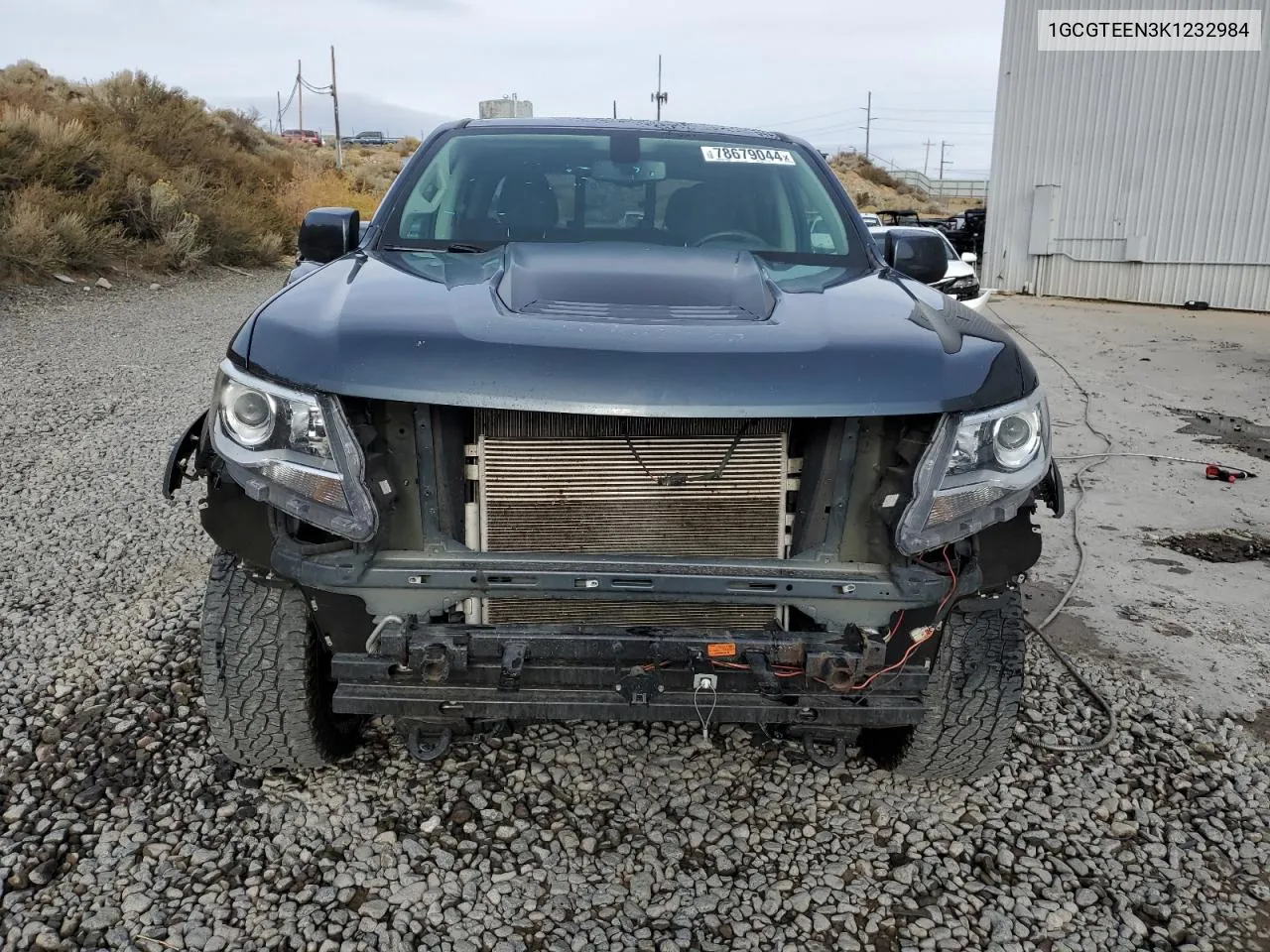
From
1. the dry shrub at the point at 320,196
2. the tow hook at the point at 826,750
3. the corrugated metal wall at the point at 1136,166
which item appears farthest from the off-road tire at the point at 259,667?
the dry shrub at the point at 320,196

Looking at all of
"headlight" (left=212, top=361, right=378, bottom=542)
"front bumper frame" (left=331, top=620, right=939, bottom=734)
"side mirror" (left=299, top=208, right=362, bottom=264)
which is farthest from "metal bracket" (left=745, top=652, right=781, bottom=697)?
"side mirror" (left=299, top=208, right=362, bottom=264)

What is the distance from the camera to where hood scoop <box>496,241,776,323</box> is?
2.34m

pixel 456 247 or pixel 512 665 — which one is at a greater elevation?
pixel 456 247

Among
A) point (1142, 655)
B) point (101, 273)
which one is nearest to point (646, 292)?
point (1142, 655)

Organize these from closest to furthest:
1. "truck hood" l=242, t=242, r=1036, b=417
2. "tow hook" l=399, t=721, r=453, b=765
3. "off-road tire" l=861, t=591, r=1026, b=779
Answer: "truck hood" l=242, t=242, r=1036, b=417
"off-road tire" l=861, t=591, r=1026, b=779
"tow hook" l=399, t=721, r=453, b=765

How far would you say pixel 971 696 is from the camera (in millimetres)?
2516

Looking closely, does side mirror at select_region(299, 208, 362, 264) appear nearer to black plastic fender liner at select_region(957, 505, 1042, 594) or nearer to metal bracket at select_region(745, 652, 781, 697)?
metal bracket at select_region(745, 652, 781, 697)

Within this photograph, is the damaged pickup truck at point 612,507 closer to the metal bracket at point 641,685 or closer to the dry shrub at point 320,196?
the metal bracket at point 641,685

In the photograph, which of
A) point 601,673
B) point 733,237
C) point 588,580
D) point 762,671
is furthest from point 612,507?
point 733,237

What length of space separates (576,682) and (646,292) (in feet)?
3.21

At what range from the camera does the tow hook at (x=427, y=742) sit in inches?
105

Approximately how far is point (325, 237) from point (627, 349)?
5.39ft

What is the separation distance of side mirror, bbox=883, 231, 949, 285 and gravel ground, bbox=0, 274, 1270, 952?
4.77 ft

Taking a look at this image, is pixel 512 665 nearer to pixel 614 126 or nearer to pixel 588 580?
pixel 588 580
